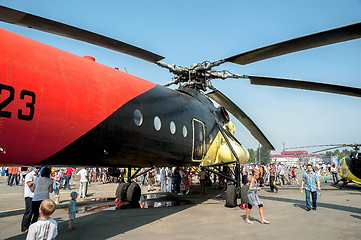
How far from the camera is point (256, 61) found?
794cm

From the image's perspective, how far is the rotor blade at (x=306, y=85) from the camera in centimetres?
756

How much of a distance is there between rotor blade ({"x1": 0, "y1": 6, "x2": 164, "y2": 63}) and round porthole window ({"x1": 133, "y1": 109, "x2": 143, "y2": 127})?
2186 mm

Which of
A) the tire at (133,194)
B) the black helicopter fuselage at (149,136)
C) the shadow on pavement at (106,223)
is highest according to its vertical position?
the black helicopter fuselage at (149,136)

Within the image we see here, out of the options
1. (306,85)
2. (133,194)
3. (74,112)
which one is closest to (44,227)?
(74,112)

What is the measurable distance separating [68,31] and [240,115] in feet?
31.5

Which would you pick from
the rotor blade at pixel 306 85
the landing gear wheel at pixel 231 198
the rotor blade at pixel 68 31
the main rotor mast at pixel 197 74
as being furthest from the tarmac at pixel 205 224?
the main rotor mast at pixel 197 74

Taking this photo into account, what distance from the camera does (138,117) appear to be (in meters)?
6.38

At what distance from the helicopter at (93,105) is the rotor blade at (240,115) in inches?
97.3

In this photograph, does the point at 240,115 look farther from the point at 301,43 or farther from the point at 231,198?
the point at 301,43

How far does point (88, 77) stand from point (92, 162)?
6.41 ft

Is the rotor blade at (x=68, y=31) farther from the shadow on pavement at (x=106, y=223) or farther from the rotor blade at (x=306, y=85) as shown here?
the shadow on pavement at (x=106, y=223)

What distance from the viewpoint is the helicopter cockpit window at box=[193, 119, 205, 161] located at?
954cm

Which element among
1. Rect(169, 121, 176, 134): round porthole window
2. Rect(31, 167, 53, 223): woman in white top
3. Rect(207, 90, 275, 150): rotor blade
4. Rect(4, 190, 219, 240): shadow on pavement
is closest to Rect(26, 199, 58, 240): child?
Rect(4, 190, 219, 240): shadow on pavement

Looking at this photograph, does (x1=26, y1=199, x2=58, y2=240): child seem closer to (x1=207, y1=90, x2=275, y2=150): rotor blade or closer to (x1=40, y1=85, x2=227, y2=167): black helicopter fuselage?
(x1=40, y1=85, x2=227, y2=167): black helicopter fuselage
